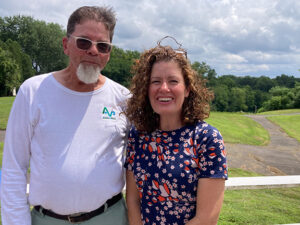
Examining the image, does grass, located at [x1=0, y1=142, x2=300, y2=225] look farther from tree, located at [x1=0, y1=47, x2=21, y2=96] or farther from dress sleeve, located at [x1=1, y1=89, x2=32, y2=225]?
tree, located at [x1=0, y1=47, x2=21, y2=96]

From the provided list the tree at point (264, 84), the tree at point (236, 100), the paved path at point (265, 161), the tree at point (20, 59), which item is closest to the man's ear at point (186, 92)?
the paved path at point (265, 161)

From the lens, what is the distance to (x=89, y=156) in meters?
2.38

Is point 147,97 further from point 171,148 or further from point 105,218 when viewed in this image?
point 105,218

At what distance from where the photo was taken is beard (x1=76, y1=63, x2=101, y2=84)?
7.93 feet

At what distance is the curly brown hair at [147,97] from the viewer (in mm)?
2363

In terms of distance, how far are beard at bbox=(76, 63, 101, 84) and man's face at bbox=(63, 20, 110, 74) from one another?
0.04 m

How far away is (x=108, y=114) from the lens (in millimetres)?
2527

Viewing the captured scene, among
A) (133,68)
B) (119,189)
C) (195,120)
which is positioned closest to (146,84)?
(133,68)

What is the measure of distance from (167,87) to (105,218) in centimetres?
124

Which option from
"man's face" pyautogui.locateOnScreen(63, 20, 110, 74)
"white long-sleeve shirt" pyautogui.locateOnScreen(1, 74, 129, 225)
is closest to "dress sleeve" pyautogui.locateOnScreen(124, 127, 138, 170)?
"white long-sleeve shirt" pyautogui.locateOnScreen(1, 74, 129, 225)

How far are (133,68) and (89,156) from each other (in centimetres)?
86

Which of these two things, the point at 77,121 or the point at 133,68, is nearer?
the point at 77,121

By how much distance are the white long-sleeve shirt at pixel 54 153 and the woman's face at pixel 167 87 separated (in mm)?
541

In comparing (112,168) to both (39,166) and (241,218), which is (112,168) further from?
(241,218)
